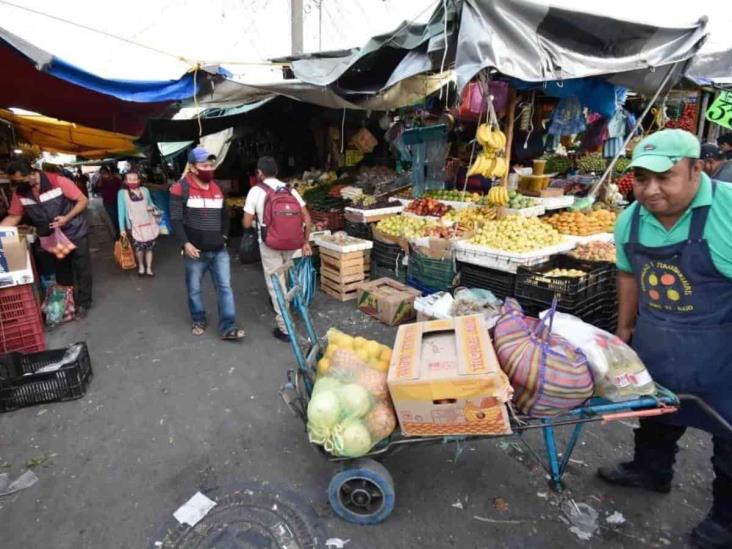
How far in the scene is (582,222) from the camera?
5754 mm

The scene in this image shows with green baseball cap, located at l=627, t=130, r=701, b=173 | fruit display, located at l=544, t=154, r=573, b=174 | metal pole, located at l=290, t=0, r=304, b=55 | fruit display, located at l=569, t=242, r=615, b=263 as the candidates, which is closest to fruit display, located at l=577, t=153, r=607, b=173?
fruit display, located at l=544, t=154, r=573, b=174

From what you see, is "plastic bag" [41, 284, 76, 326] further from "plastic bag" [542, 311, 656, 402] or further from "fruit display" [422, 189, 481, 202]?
"plastic bag" [542, 311, 656, 402]

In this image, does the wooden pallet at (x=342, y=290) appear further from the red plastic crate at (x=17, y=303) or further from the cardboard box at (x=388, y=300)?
the red plastic crate at (x=17, y=303)

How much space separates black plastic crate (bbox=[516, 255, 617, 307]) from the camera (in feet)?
13.8

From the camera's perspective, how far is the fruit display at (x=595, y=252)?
4.82 m

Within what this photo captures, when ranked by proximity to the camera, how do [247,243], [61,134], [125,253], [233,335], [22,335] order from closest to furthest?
[22,335] < [233,335] < [247,243] < [125,253] < [61,134]

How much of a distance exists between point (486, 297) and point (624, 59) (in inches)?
130

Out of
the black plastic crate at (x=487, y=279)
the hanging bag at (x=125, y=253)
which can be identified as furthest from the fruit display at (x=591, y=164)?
the hanging bag at (x=125, y=253)

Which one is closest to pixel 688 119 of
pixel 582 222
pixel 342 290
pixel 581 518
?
pixel 582 222

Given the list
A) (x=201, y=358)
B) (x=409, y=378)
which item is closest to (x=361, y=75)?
(x=201, y=358)

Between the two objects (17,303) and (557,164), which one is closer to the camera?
(17,303)

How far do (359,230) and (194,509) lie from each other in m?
4.90

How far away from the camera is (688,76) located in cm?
573

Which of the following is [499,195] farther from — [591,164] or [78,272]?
[591,164]
